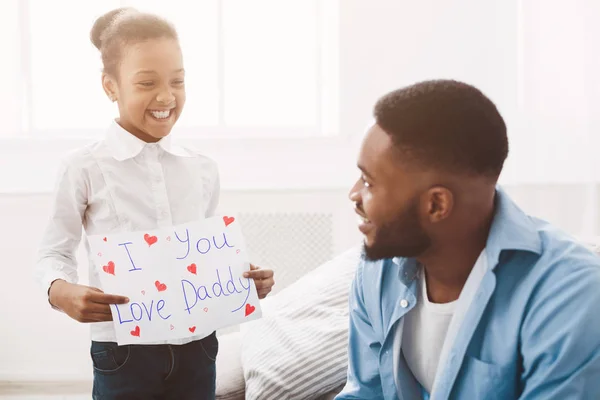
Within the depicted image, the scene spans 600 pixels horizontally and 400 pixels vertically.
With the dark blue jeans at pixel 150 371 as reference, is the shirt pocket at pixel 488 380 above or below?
above

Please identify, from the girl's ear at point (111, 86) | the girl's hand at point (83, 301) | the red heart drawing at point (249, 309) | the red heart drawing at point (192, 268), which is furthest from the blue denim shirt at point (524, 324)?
Result: the girl's ear at point (111, 86)

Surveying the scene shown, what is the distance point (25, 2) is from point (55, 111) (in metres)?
0.47

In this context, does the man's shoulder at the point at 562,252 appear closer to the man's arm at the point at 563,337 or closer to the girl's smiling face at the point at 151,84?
the man's arm at the point at 563,337

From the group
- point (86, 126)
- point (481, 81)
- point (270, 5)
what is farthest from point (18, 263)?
point (481, 81)


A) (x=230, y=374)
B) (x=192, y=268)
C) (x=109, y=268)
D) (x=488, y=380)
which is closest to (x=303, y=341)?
(x=230, y=374)

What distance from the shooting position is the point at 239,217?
280cm

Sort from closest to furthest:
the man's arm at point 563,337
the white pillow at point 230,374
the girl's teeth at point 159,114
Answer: the man's arm at point 563,337
the girl's teeth at point 159,114
the white pillow at point 230,374

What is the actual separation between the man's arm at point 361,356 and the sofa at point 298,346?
229mm

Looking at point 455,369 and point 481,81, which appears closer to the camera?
point 455,369

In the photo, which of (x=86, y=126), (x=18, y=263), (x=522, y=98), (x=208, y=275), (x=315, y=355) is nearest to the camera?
(x=208, y=275)

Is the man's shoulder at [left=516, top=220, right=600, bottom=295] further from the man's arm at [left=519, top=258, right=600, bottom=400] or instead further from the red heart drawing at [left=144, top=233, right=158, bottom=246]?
the red heart drawing at [left=144, top=233, right=158, bottom=246]

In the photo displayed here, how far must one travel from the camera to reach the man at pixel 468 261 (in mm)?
1001

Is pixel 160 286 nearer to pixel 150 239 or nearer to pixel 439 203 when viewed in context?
pixel 150 239

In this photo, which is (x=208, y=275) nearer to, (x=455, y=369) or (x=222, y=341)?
(x=455, y=369)
